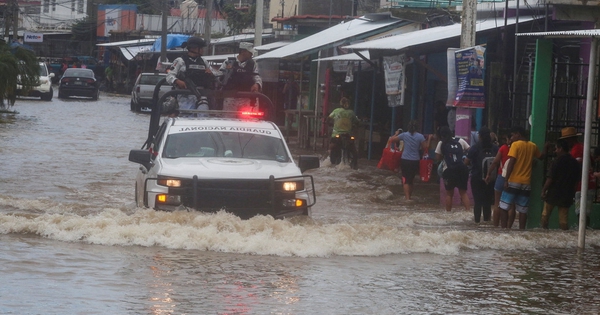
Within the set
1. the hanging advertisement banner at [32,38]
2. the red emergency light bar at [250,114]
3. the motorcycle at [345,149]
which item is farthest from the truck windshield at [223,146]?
the hanging advertisement banner at [32,38]

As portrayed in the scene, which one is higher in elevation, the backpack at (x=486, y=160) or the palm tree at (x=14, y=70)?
the palm tree at (x=14, y=70)

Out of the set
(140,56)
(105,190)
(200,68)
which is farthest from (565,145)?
(140,56)

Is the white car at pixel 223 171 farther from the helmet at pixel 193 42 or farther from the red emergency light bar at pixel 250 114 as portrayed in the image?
the helmet at pixel 193 42

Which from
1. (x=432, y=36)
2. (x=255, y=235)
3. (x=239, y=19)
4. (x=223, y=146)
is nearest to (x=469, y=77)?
(x=432, y=36)

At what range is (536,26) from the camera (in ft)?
58.2

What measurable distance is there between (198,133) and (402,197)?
6.82m

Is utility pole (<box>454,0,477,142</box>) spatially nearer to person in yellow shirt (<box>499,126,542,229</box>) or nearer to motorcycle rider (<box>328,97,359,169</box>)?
person in yellow shirt (<box>499,126,542,229</box>)

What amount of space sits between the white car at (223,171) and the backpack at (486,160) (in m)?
3.42

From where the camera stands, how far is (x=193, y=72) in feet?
48.4

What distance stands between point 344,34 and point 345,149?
14.5 ft

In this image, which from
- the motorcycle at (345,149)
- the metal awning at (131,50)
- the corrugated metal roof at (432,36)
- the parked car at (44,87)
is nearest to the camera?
the corrugated metal roof at (432,36)

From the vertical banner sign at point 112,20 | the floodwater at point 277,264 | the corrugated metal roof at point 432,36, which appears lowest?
the floodwater at point 277,264

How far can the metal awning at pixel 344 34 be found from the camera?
24094 mm

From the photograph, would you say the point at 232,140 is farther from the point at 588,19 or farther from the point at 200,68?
the point at 588,19
